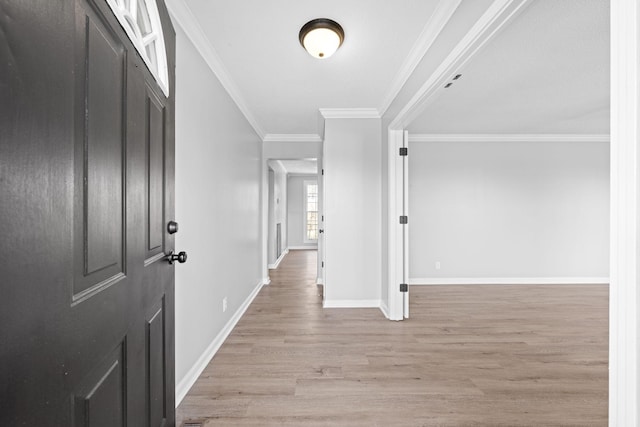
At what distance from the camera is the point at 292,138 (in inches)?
194

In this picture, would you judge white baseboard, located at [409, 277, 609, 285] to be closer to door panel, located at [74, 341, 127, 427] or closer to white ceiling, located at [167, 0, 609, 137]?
white ceiling, located at [167, 0, 609, 137]

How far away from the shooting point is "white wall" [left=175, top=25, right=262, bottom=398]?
75.2 inches

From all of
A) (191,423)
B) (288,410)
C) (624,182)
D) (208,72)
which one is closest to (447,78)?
(624,182)

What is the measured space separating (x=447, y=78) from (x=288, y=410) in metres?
2.32

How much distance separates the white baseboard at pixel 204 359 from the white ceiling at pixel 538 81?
8.66ft

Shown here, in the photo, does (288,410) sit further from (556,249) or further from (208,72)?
(556,249)

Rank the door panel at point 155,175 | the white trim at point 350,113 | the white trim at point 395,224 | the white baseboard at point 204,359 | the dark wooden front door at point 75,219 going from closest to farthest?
the dark wooden front door at point 75,219 < the door panel at point 155,175 < the white baseboard at point 204,359 < the white trim at point 395,224 < the white trim at point 350,113

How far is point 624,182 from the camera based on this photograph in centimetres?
77

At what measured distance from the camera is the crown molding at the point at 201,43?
1.83m

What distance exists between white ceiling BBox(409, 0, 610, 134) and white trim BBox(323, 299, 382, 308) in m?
2.36

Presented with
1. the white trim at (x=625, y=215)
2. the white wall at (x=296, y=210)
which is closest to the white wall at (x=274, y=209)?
the white wall at (x=296, y=210)

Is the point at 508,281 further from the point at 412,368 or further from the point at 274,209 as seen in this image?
the point at 274,209

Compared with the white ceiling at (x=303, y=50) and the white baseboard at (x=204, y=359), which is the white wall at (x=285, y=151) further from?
the white baseboard at (x=204, y=359)

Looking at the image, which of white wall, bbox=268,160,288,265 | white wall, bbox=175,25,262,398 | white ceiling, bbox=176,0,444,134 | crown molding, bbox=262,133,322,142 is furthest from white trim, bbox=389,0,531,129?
white wall, bbox=268,160,288,265
